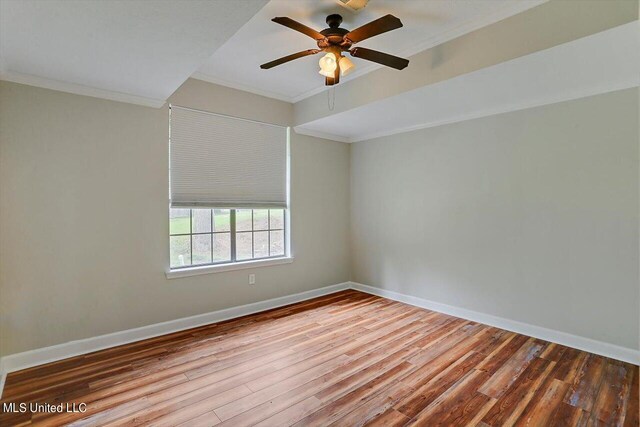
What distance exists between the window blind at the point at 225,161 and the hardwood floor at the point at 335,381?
→ 152 cm

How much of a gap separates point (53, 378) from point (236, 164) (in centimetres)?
257

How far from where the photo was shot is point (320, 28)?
261 centimetres

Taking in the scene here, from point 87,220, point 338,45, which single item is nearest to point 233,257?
point 87,220

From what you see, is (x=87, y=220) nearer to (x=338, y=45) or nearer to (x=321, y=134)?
(x=338, y=45)

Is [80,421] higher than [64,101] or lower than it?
lower

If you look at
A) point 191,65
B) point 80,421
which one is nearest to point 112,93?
point 191,65

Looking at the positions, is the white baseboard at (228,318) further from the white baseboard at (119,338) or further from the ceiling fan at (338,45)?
the ceiling fan at (338,45)

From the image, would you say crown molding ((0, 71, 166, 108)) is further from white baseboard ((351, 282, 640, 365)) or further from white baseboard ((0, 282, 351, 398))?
white baseboard ((351, 282, 640, 365))

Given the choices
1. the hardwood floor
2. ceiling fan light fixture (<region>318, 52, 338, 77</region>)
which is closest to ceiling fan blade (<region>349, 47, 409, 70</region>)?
ceiling fan light fixture (<region>318, 52, 338, 77</region>)

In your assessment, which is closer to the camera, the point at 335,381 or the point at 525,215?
the point at 335,381

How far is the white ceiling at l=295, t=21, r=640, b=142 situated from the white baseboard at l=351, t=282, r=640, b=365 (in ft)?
7.43

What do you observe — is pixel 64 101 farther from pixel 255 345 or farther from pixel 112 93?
pixel 255 345

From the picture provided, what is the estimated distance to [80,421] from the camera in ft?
6.51

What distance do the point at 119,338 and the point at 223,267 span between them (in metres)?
1.19
